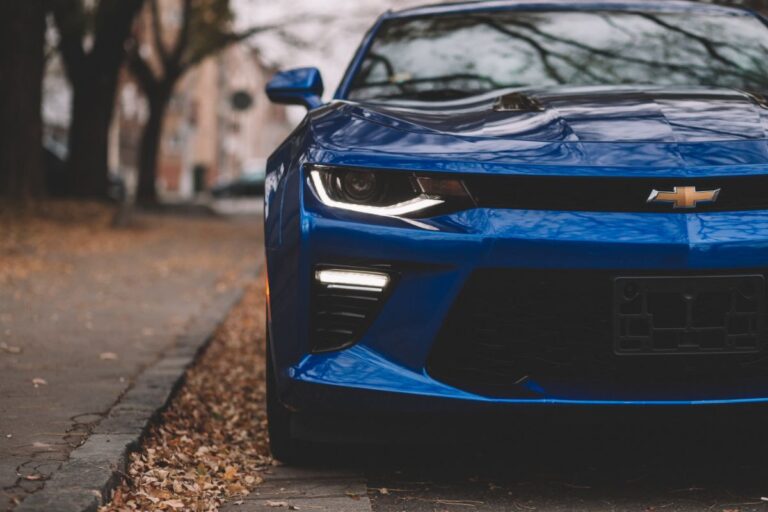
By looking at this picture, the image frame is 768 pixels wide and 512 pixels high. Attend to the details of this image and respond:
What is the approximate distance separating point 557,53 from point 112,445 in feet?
7.34

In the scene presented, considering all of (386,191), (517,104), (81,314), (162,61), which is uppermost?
(517,104)

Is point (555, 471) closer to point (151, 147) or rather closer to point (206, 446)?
point (206, 446)

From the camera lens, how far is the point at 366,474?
358cm

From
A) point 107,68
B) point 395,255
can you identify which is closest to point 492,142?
point 395,255

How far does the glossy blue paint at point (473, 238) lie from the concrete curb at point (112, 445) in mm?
582

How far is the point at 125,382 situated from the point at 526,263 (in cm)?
248

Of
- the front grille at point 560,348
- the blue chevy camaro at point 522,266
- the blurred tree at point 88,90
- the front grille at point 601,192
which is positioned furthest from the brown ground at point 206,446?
the blurred tree at point 88,90

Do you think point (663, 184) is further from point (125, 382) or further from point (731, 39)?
point (125, 382)

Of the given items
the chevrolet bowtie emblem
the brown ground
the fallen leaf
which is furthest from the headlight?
the fallen leaf

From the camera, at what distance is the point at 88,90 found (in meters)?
19.4

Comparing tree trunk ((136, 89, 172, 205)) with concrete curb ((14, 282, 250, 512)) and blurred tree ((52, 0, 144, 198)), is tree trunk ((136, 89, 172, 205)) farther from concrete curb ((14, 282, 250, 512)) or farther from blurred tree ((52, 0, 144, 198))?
concrete curb ((14, 282, 250, 512))

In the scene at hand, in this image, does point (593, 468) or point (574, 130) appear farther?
point (593, 468)

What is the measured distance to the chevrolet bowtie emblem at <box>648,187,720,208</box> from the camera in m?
2.98

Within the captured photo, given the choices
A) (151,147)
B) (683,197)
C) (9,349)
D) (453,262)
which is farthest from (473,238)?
(151,147)
